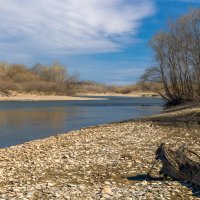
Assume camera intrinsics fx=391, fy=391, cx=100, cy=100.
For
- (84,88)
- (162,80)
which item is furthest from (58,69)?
(162,80)

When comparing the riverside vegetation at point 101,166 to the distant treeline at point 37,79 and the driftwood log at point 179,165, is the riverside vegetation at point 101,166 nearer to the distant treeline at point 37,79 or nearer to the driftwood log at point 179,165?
the driftwood log at point 179,165

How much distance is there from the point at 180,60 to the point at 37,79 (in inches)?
3620

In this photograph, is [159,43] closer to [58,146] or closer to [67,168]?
[58,146]

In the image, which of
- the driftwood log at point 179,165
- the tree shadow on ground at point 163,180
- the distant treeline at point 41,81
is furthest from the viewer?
the distant treeline at point 41,81

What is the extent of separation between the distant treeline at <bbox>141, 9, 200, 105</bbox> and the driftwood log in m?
35.0

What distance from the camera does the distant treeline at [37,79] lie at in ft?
389

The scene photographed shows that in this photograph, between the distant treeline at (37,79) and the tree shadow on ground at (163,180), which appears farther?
the distant treeline at (37,79)

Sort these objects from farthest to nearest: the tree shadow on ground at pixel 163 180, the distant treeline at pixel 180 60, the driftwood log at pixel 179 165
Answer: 1. the distant treeline at pixel 180 60
2. the driftwood log at pixel 179 165
3. the tree shadow on ground at pixel 163 180

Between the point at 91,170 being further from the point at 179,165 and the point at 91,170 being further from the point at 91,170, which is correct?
the point at 179,165

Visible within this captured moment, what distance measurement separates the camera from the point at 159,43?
49469 mm

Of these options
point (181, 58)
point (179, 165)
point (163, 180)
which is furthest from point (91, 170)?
point (181, 58)

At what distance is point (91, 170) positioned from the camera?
36.5 ft

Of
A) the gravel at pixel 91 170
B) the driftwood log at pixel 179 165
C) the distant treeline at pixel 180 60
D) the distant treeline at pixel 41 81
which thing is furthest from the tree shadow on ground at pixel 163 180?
the distant treeline at pixel 41 81

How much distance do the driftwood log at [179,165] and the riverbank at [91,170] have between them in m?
0.25
